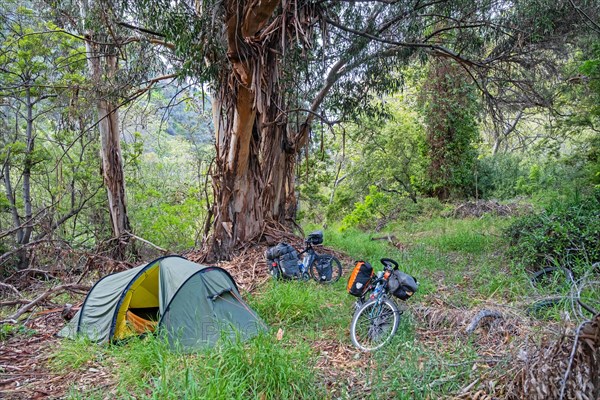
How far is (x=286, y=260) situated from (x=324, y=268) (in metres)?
0.66

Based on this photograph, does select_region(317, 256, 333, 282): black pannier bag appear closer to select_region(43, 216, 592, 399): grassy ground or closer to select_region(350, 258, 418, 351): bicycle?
select_region(43, 216, 592, 399): grassy ground

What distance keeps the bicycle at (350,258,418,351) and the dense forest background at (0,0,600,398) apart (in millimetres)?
248

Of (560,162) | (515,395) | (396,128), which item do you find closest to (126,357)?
(515,395)

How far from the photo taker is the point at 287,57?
700cm

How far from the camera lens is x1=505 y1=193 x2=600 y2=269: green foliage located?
507 centimetres

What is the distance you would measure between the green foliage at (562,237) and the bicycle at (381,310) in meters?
2.29

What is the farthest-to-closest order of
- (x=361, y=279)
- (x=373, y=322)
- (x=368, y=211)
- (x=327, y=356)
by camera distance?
(x=368, y=211) < (x=361, y=279) < (x=373, y=322) < (x=327, y=356)

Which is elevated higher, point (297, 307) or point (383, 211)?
point (383, 211)

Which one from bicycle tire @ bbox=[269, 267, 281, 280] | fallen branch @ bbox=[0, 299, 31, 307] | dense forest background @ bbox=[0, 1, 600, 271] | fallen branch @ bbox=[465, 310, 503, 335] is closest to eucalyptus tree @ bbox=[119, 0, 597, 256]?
dense forest background @ bbox=[0, 1, 600, 271]

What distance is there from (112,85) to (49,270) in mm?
3975

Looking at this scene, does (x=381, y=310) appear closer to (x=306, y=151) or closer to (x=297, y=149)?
(x=306, y=151)

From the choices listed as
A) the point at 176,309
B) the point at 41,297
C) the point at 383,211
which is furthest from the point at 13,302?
the point at 383,211

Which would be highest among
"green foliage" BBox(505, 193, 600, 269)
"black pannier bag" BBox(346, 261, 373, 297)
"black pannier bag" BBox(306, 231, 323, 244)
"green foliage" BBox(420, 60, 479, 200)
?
"green foliage" BBox(420, 60, 479, 200)

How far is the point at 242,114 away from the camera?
23.1ft
